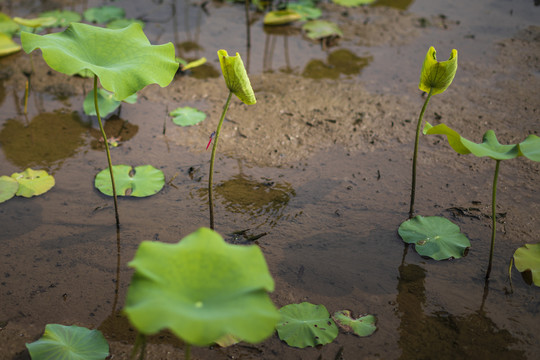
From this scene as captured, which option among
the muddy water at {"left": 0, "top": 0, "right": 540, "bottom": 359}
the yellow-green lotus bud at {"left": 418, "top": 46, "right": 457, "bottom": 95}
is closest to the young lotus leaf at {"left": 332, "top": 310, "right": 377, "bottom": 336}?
the muddy water at {"left": 0, "top": 0, "right": 540, "bottom": 359}

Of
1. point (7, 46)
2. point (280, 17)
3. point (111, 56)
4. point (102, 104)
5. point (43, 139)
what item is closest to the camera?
point (111, 56)

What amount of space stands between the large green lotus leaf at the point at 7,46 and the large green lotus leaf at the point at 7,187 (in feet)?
6.88

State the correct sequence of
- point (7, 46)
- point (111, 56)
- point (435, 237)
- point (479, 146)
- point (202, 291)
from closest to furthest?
point (202, 291) < point (479, 146) < point (111, 56) < point (435, 237) < point (7, 46)

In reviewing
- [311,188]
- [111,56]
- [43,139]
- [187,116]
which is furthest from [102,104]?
[311,188]

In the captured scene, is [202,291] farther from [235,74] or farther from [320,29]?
[320,29]

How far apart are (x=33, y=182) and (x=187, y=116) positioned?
1270 millimetres

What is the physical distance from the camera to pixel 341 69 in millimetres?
4633

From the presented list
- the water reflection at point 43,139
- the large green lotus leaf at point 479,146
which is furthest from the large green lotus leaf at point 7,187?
the large green lotus leaf at point 479,146

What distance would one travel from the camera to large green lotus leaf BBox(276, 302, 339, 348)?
2.20 m

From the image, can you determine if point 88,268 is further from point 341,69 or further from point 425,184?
point 341,69

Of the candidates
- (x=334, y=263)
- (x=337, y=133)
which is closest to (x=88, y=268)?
(x=334, y=263)

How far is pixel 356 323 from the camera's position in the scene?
90.0 inches

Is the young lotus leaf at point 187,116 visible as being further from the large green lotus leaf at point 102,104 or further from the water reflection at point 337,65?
the water reflection at point 337,65

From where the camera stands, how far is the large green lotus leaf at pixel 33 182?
3104mm
